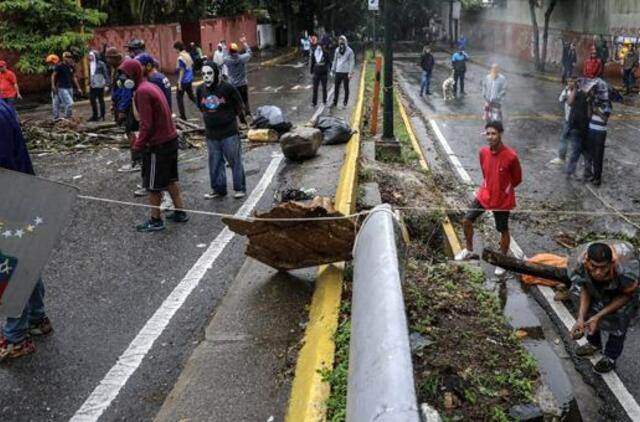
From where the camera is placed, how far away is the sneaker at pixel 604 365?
201 inches

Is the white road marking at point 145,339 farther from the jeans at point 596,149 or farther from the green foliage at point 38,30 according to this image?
the green foliage at point 38,30

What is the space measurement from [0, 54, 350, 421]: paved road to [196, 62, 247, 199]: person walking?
0.25 meters

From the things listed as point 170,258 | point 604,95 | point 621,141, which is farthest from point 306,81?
point 170,258

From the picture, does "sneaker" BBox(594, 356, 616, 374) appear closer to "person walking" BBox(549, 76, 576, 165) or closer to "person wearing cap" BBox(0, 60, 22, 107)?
"person walking" BBox(549, 76, 576, 165)

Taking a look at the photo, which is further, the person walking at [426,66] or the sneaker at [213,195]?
the person walking at [426,66]

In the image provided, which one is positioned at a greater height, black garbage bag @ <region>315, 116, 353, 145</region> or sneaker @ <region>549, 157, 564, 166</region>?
black garbage bag @ <region>315, 116, 353, 145</region>

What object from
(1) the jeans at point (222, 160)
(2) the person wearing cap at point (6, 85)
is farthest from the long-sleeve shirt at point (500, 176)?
(2) the person wearing cap at point (6, 85)

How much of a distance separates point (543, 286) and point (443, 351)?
8.56 feet

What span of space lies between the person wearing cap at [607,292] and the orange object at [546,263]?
132 cm

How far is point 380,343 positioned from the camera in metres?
3.05

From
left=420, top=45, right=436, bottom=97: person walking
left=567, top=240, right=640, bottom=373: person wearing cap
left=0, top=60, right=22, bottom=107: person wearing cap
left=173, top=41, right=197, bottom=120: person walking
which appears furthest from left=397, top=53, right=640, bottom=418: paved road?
left=0, top=60, right=22, bottom=107: person wearing cap

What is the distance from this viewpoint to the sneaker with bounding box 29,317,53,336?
493 cm

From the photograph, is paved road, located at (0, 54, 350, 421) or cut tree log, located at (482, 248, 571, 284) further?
cut tree log, located at (482, 248, 571, 284)

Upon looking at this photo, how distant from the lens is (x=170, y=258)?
649 centimetres
